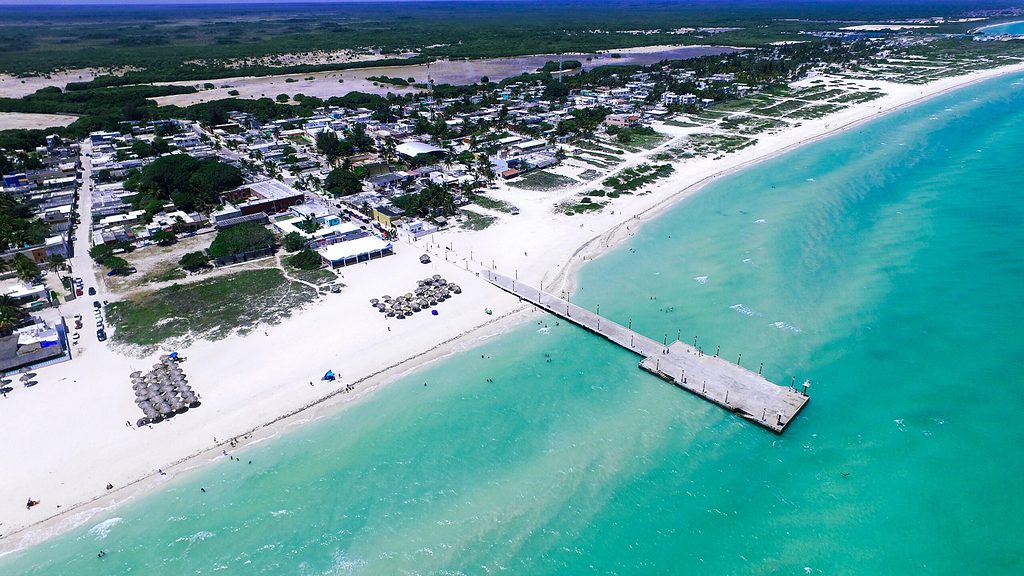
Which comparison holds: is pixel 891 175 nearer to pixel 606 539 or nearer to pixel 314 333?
pixel 606 539

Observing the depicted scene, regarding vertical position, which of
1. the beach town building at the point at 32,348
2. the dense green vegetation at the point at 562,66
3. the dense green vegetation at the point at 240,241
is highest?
the dense green vegetation at the point at 562,66

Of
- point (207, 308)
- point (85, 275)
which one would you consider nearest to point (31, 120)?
point (85, 275)

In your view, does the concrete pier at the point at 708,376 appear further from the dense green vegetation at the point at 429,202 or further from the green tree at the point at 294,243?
the green tree at the point at 294,243

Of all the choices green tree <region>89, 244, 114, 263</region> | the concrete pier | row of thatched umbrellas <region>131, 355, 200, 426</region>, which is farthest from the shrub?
the concrete pier

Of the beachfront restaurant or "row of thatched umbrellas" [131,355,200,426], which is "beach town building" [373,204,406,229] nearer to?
the beachfront restaurant

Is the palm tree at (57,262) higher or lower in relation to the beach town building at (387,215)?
lower

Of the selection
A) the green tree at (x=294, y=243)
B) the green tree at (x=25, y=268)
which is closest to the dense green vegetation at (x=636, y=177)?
the green tree at (x=294, y=243)
